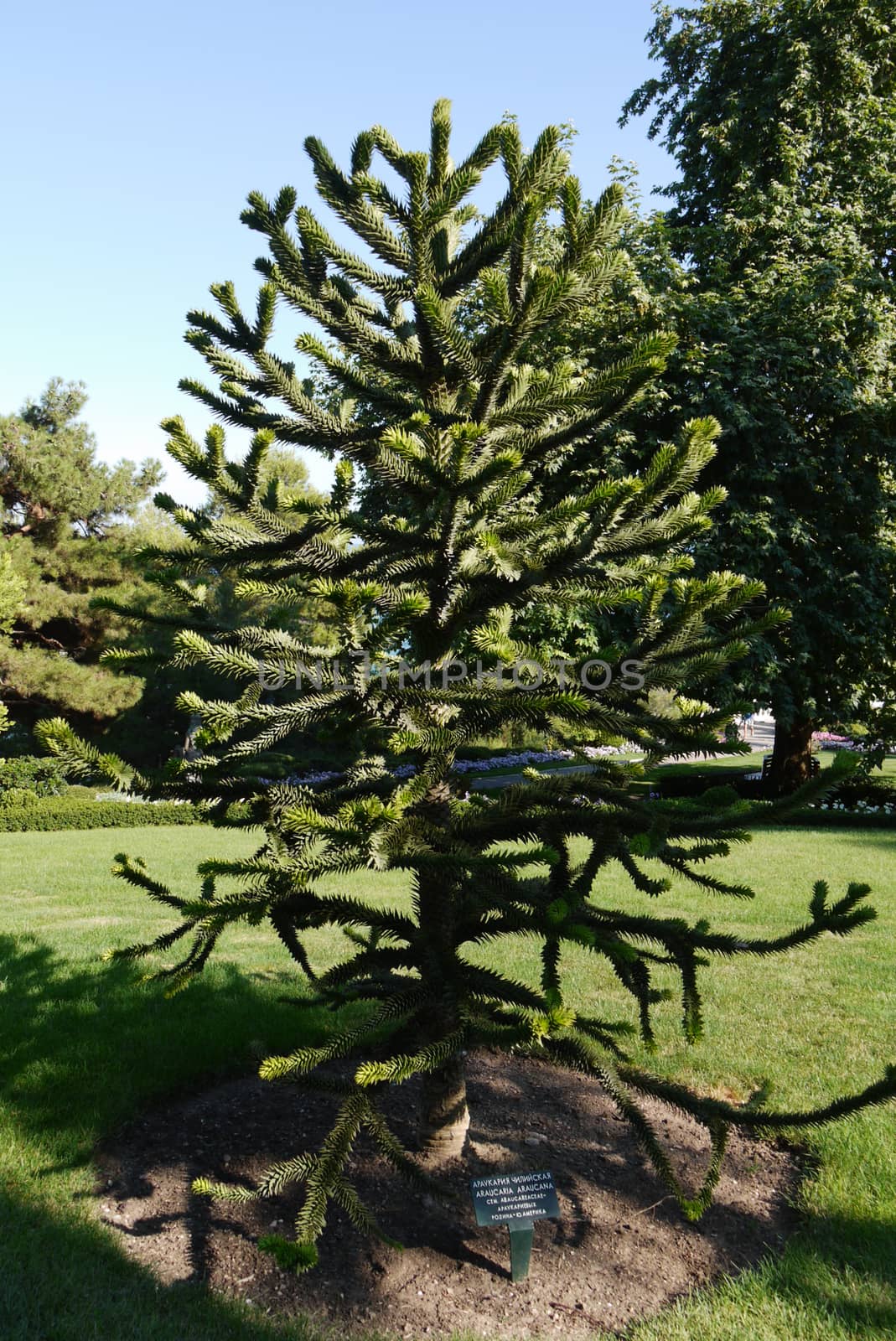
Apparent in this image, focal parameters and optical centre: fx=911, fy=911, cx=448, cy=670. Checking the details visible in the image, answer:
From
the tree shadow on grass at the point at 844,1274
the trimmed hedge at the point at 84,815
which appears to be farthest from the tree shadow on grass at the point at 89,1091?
the trimmed hedge at the point at 84,815

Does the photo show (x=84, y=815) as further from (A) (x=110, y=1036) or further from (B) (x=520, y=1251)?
(B) (x=520, y=1251)

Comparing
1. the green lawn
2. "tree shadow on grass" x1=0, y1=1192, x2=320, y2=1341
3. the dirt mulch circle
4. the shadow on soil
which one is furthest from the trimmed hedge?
"tree shadow on grass" x1=0, y1=1192, x2=320, y2=1341

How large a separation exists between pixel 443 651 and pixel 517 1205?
2348 millimetres

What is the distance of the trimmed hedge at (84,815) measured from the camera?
19469 millimetres

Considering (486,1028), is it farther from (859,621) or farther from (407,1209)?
(859,621)

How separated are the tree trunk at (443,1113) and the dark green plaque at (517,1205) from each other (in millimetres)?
693

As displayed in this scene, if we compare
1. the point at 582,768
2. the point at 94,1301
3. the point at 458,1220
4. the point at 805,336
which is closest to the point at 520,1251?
the point at 458,1220

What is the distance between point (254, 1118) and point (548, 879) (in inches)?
93.5

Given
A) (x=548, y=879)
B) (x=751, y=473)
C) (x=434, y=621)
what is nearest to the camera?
(x=548, y=879)

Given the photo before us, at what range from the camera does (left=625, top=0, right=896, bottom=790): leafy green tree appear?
1443 centimetres

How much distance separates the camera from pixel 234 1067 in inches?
219

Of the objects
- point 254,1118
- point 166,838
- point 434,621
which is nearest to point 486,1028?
point 434,621

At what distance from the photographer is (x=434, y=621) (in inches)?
165

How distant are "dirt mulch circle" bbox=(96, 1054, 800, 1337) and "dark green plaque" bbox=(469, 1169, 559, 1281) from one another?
0.15m
